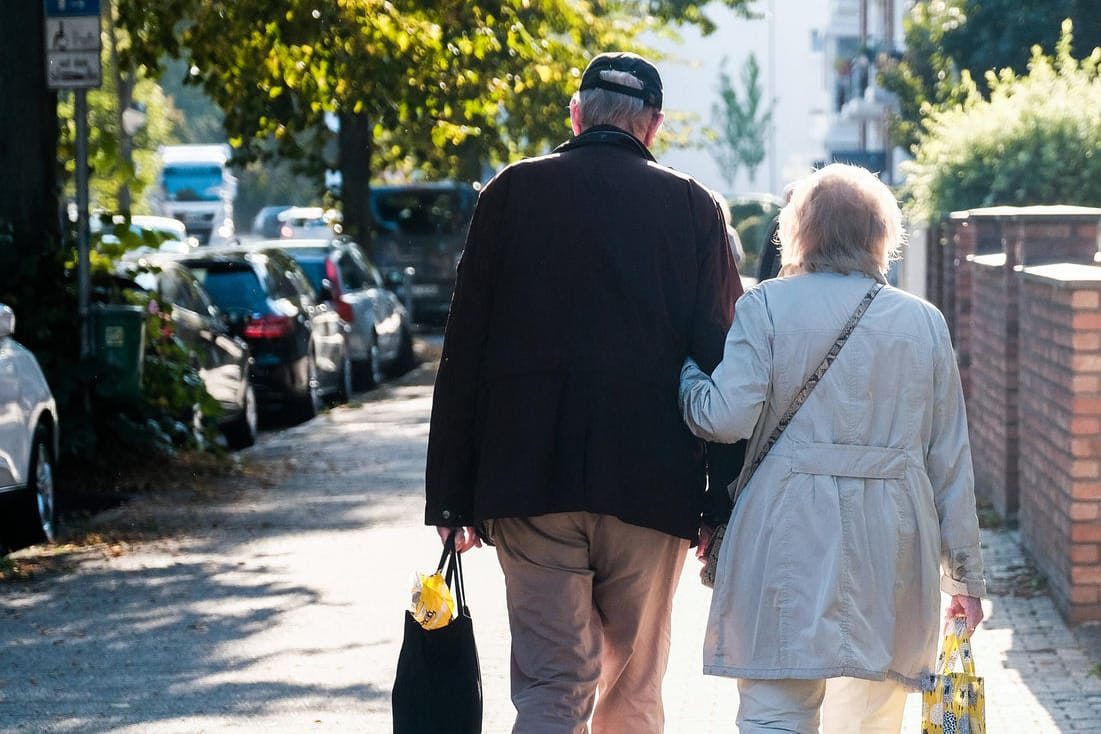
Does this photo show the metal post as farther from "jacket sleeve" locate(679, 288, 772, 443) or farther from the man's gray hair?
"jacket sleeve" locate(679, 288, 772, 443)

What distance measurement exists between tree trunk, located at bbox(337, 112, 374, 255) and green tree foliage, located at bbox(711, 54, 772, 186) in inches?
2458

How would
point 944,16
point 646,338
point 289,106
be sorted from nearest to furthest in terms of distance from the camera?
point 646,338 → point 289,106 → point 944,16

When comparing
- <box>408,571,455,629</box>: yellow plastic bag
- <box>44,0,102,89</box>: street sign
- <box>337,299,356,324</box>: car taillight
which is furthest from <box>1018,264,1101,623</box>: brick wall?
<box>337,299,356,324</box>: car taillight

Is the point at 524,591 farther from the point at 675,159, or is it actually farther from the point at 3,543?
the point at 675,159

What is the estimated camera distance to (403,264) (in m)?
30.9

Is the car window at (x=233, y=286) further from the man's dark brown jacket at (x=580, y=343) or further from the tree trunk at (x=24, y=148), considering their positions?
the man's dark brown jacket at (x=580, y=343)

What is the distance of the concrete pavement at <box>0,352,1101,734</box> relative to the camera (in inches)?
237

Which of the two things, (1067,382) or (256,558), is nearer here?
(1067,382)

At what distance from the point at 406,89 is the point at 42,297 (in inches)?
194

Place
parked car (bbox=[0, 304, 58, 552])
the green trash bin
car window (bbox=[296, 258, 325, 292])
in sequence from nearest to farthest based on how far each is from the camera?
parked car (bbox=[0, 304, 58, 552]) → the green trash bin → car window (bbox=[296, 258, 325, 292])

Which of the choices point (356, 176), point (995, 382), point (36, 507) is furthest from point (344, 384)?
point (995, 382)

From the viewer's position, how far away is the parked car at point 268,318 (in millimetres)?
15398

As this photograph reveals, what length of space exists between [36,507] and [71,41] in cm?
321

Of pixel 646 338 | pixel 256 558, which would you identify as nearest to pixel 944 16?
pixel 256 558
